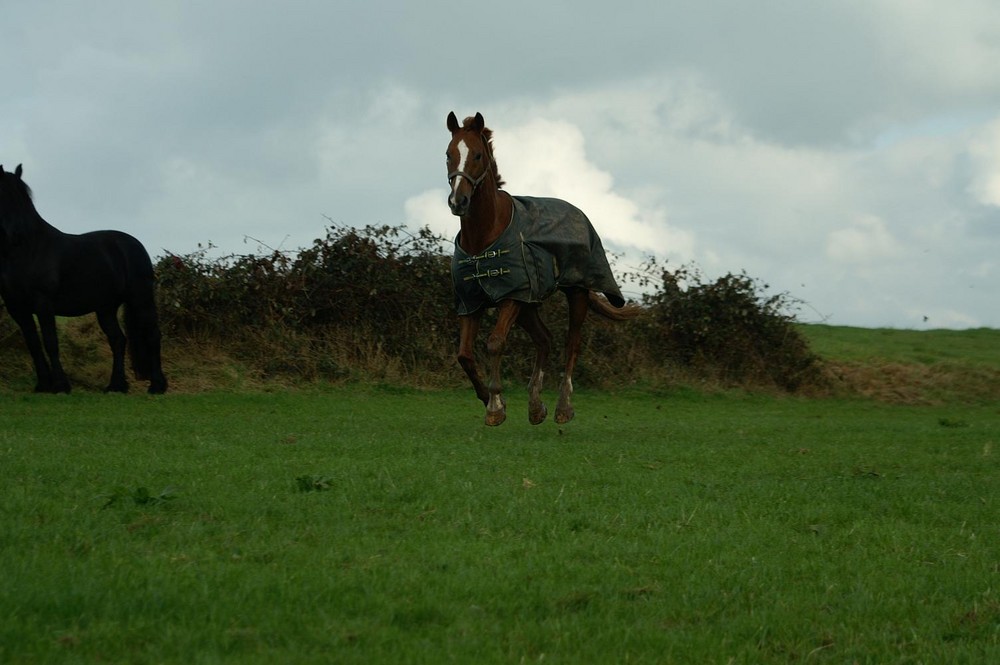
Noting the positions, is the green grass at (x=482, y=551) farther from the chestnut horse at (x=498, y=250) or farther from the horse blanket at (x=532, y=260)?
the horse blanket at (x=532, y=260)

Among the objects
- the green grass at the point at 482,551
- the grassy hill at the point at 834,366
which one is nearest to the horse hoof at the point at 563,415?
the green grass at the point at 482,551

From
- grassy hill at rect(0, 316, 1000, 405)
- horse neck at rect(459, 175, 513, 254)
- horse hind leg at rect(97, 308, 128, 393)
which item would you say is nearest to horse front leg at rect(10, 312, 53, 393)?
grassy hill at rect(0, 316, 1000, 405)

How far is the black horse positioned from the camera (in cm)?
1405

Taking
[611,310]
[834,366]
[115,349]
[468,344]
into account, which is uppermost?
[611,310]

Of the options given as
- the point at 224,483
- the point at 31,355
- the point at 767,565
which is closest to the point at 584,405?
the point at 31,355

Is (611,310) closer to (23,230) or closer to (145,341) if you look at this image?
(145,341)

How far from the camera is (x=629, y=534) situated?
18.8 ft

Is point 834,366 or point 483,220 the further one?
point 834,366

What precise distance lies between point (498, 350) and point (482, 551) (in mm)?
5520

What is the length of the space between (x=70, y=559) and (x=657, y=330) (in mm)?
16919

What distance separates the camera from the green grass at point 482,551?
3918 millimetres

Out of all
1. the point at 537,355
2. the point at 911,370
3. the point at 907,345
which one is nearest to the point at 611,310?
the point at 537,355

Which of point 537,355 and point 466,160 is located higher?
point 466,160

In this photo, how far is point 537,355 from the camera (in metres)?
11.9
